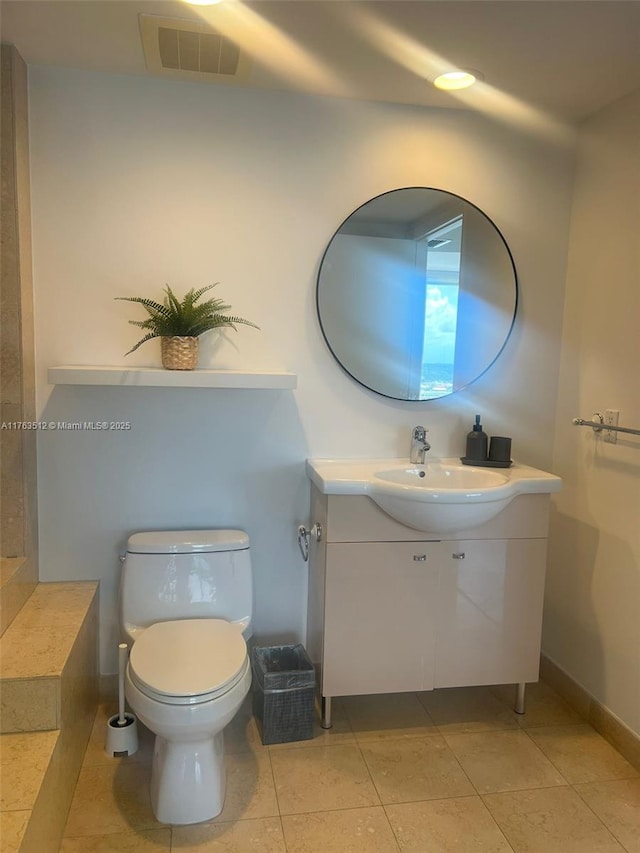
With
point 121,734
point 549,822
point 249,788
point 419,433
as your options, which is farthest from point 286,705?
point 419,433

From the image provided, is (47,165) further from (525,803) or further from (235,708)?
(525,803)

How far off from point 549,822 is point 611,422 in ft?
4.24

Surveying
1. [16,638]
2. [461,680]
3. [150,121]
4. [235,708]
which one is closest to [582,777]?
[461,680]

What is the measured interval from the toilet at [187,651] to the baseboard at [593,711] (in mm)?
1277

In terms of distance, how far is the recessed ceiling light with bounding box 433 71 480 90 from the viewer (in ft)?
6.74

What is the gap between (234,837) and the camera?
1.73 metres

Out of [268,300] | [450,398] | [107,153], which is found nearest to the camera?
[107,153]

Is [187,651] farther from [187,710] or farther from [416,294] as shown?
[416,294]

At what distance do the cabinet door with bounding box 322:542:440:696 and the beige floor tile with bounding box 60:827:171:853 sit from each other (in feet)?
2.23

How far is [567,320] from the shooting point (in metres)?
2.55

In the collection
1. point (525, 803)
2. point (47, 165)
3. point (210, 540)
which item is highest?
point (47, 165)

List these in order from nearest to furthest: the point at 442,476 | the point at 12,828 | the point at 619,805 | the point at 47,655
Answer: the point at 12,828
the point at 47,655
the point at 619,805
the point at 442,476

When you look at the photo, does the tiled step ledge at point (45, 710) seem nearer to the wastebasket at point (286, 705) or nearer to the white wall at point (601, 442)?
the wastebasket at point (286, 705)

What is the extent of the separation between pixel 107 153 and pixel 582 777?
103 inches
